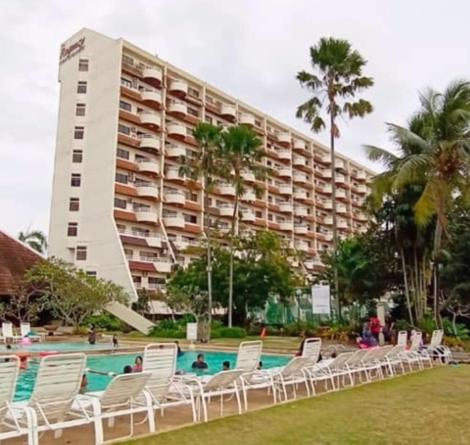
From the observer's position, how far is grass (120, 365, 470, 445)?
5859 mm

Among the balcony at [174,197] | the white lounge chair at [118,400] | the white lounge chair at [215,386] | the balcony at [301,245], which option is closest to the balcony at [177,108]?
the balcony at [174,197]

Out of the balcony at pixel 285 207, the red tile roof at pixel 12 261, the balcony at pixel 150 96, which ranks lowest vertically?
the red tile roof at pixel 12 261

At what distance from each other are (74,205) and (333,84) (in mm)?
27438

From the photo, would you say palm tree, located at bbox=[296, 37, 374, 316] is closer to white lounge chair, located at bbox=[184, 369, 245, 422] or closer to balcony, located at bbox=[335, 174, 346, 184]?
white lounge chair, located at bbox=[184, 369, 245, 422]

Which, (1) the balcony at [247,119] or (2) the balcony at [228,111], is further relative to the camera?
(1) the balcony at [247,119]

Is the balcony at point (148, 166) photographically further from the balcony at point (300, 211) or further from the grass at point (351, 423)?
the grass at point (351, 423)

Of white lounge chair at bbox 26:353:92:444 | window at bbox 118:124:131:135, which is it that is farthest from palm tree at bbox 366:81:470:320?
window at bbox 118:124:131:135

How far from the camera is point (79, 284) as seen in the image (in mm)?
32500

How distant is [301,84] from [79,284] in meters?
17.0

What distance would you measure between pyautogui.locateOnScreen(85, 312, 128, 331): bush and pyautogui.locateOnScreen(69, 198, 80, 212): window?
43.9ft

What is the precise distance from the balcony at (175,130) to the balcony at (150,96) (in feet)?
7.76

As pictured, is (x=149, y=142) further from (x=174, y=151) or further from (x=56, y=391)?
(x=56, y=391)

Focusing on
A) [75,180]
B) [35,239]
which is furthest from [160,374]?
[35,239]

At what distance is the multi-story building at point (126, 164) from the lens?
1783 inches
